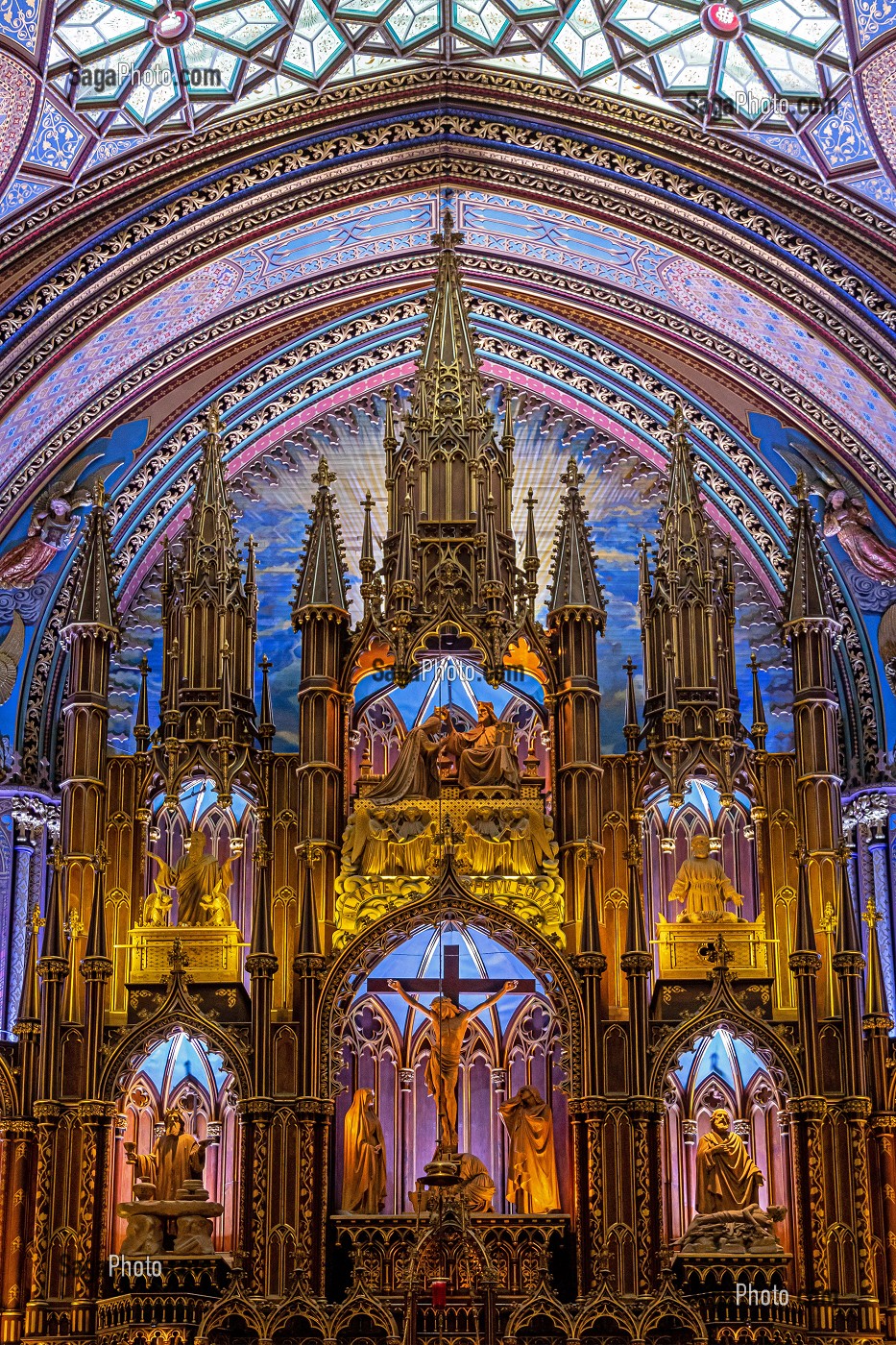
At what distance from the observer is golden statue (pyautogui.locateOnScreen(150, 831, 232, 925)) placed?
77.7 ft

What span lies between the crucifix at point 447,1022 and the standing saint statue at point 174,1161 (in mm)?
2477

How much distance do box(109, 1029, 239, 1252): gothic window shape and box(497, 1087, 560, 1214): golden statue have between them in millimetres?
2828

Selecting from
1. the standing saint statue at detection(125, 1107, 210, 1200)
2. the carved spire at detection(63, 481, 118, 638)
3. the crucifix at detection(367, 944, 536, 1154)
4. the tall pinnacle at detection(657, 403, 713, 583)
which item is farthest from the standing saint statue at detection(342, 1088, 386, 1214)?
the tall pinnacle at detection(657, 403, 713, 583)

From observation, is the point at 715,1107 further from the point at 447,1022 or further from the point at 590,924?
the point at 447,1022

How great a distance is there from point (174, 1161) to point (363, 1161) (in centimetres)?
191

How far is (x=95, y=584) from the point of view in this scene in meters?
25.0

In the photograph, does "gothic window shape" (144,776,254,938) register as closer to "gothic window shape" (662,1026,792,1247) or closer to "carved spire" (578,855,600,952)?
"carved spire" (578,855,600,952)

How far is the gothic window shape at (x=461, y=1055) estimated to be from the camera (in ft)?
77.2

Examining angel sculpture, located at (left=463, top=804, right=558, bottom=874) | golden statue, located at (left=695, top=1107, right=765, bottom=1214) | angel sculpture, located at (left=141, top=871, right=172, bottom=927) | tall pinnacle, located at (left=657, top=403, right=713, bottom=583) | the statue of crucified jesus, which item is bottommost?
golden statue, located at (left=695, top=1107, right=765, bottom=1214)

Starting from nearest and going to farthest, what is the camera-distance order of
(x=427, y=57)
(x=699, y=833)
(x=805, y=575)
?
1. (x=699, y=833)
2. (x=805, y=575)
3. (x=427, y=57)

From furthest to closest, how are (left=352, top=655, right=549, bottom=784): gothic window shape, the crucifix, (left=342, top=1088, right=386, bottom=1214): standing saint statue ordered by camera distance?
(left=352, top=655, right=549, bottom=784): gothic window shape → the crucifix → (left=342, top=1088, right=386, bottom=1214): standing saint statue

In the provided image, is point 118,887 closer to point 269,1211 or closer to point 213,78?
point 269,1211

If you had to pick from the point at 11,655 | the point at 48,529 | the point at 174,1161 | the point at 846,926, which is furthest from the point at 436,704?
the point at 174,1161

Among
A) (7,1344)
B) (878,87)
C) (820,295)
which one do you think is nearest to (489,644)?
(820,295)
